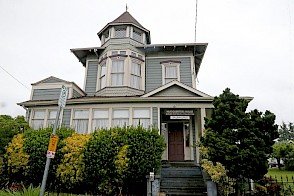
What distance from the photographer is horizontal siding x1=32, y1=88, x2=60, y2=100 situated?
1441 centimetres

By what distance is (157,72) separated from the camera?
1653 cm

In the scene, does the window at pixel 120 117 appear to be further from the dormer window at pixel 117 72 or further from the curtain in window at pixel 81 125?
the dormer window at pixel 117 72

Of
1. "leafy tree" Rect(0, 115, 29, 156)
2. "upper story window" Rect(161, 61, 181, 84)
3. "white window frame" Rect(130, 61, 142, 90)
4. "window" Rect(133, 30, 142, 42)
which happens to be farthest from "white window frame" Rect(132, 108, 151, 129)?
"window" Rect(133, 30, 142, 42)

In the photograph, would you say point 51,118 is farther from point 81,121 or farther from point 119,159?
point 119,159

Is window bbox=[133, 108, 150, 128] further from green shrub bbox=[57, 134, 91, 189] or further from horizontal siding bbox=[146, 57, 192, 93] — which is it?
green shrub bbox=[57, 134, 91, 189]

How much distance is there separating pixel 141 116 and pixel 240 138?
560 cm

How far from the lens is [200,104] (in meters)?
12.8

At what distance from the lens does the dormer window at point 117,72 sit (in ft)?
52.2

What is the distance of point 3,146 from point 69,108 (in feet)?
13.0

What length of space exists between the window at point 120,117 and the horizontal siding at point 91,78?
4.35m

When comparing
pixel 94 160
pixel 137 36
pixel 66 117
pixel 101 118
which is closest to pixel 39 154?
pixel 94 160

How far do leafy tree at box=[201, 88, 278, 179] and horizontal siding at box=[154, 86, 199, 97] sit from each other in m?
3.46

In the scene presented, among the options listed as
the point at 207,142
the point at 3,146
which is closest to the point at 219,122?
the point at 207,142

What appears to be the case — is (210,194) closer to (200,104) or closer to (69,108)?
(200,104)
